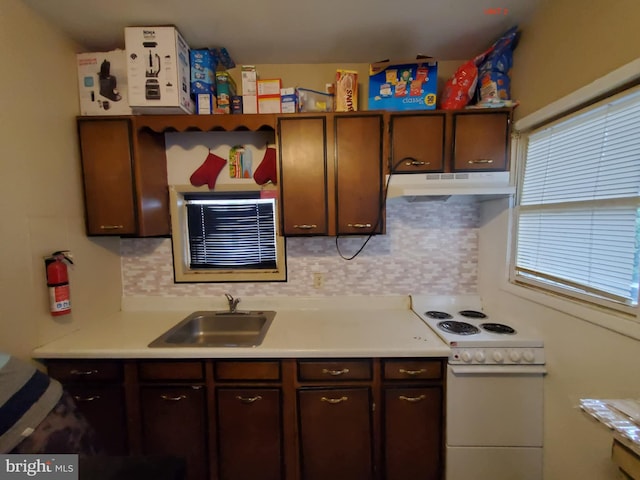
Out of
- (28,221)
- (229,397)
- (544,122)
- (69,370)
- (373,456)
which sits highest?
(544,122)

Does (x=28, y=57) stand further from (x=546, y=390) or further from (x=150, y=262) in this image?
(x=546, y=390)

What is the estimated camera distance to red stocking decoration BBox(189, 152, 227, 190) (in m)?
1.79

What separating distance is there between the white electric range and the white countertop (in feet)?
0.60

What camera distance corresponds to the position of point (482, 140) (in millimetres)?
1526

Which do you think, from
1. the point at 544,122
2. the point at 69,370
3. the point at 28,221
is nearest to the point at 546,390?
the point at 544,122

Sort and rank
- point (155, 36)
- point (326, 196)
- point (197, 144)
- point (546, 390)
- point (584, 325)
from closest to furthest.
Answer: point (584, 325) → point (546, 390) → point (155, 36) → point (326, 196) → point (197, 144)

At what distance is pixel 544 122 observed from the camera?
1.35 meters

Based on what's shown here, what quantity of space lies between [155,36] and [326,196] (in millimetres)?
1282

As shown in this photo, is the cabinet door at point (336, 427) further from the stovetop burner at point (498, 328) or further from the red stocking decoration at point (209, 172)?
the red stocking decoration at point (209, 172)

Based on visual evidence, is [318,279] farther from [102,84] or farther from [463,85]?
[102,84]

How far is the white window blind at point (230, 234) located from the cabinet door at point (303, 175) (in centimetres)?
37

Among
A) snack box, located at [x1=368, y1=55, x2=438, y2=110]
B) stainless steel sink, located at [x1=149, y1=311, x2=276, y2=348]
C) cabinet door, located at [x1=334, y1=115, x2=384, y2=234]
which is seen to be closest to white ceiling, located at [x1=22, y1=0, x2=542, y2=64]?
snack box, located at [x1=368, y1=55, x2=438, y2=110]

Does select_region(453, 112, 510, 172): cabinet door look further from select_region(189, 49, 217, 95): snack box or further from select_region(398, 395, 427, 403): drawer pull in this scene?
select_region(189, 49, 217, 95): snack box

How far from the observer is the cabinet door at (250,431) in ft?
4.52
